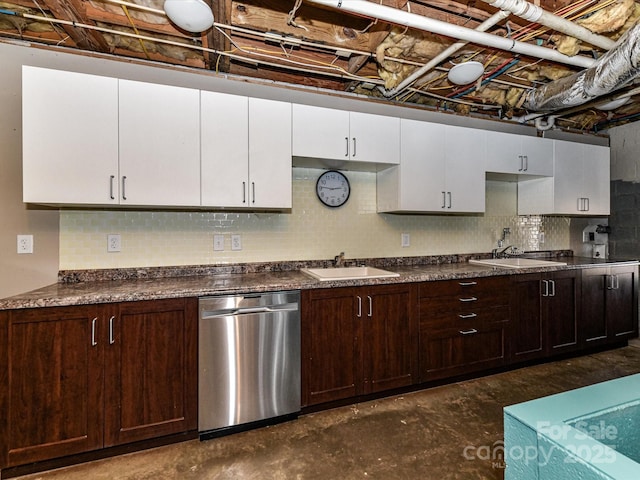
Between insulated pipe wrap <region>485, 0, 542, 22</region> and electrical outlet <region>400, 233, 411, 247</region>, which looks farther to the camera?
electrical outlet <region>400, 233, 411, 247</region>

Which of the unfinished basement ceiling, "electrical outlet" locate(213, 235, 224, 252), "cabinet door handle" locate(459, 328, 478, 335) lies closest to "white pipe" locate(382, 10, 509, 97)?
the unfinished basement ceiling

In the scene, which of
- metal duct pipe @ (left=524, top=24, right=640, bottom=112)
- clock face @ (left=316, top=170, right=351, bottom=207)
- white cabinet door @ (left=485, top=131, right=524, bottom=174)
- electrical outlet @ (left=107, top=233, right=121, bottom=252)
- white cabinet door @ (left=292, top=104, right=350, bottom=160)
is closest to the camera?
metal duct pipe @ (left=524, top=24, right=640, bottom=112)

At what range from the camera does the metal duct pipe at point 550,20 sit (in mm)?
1733

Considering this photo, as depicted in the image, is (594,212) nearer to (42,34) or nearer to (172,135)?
(172,135)

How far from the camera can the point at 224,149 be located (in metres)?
2.27

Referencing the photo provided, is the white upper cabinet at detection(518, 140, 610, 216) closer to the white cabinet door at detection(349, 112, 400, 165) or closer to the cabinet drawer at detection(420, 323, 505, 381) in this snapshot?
the cabinet drawer at detection(420, 323, 505, 381)

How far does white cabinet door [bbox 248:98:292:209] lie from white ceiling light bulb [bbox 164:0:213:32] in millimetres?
549

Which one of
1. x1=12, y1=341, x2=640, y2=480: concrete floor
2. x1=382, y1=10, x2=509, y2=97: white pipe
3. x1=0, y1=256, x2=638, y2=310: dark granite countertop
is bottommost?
x1=12, y1=341, x2=640, y2=480: concrete floor

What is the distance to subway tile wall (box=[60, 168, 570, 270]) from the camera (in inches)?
91.3

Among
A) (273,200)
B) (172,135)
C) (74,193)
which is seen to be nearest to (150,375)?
(74,193)

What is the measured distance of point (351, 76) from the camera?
2.71 m

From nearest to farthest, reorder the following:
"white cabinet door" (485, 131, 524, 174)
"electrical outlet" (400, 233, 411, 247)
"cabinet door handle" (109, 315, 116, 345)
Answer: "cabinet door handle" (109, 315, 116, 345), "white cabinet door" (485, 131, 524, 174), "electrical outlet" (400, 233, 411, 247)

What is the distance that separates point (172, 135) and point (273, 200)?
814 mm

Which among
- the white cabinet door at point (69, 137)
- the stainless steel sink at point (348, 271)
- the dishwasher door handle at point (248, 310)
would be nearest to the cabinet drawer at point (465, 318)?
the stainless steel sink at point (348, 271)
